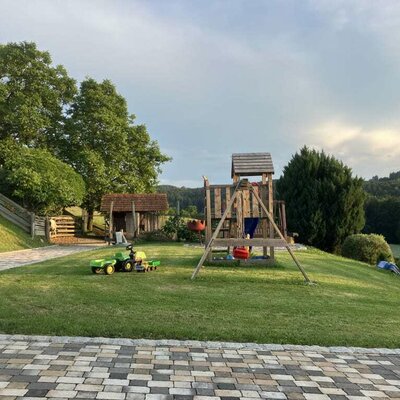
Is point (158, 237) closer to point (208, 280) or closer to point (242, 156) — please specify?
point (242, 156)

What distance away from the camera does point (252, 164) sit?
12578 millimetres

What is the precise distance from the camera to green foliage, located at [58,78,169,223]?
29375 mm

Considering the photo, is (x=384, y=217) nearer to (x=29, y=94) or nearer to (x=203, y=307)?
(x=29, y=94)

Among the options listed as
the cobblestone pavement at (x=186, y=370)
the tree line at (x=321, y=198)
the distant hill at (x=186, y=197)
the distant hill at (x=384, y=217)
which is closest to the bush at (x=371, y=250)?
the tree line at (x=321, y=198)

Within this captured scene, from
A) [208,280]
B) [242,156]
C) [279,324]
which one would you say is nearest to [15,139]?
[242,156]

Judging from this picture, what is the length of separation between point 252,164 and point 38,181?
1481 cm

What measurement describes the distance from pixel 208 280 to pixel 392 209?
A: 46463mm

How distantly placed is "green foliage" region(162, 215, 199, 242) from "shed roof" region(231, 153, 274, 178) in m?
13.6

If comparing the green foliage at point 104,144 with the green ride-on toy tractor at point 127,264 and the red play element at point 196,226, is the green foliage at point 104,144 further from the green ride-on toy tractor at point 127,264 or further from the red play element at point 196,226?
the green ride-on toy tractor at point 127,264

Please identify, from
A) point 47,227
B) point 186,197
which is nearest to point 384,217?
point 186,197

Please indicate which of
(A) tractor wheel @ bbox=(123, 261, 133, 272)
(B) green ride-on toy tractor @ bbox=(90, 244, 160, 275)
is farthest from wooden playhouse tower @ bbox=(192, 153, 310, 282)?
(A) tractor wheel @ bbox=(123, 261, 133, 272)

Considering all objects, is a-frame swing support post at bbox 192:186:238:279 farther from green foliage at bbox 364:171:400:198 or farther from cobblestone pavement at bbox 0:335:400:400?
green foliage at bbox 364:171:400:198

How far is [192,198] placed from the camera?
53188 mm

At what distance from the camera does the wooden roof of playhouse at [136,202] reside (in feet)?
91.9
